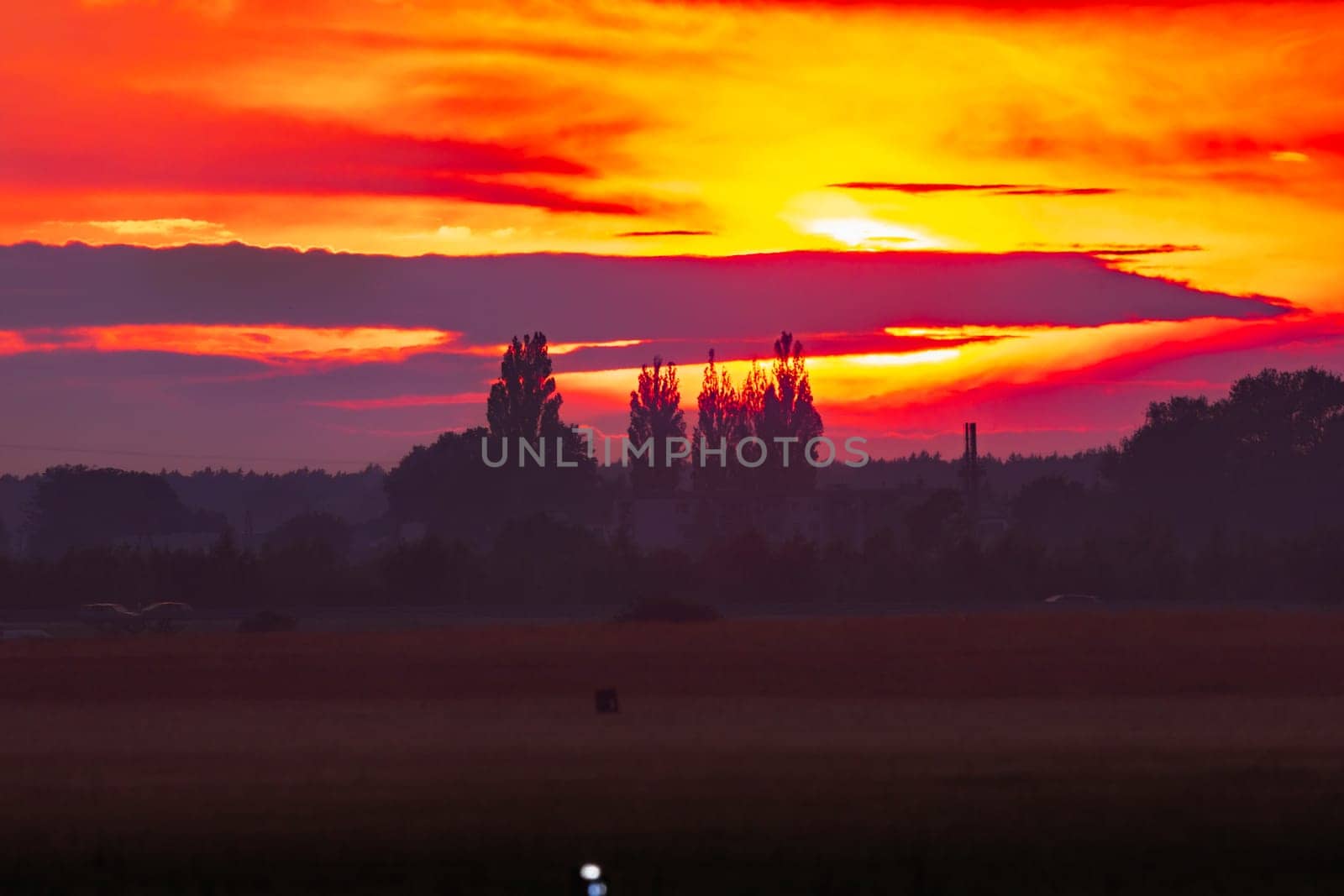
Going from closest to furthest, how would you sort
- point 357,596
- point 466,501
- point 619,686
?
point 619,686
point 357,596
point 466,501

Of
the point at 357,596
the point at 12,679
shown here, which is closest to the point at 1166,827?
the point at 12,679

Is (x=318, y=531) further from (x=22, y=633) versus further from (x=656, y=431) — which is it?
(x=22, y=633)

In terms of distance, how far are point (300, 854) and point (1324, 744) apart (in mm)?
16665

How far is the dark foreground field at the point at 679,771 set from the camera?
55.8 feet

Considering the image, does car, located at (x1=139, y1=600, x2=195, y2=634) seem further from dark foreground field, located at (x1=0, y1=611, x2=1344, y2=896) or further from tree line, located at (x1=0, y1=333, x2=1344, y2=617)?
dark foreground field, located at (x1=0, y1=611, x2=1344, y2=896)

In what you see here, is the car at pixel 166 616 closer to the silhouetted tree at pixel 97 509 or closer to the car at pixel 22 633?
the car at pixel 22 633

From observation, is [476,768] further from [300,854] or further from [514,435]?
[514,435]

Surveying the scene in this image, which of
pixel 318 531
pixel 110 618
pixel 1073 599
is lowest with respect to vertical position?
pixel 1073 599

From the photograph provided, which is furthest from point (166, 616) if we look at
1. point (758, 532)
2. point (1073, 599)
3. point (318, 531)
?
point (318, 531)

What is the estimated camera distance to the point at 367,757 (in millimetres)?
26969

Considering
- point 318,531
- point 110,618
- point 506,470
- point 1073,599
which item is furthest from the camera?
point 318,531

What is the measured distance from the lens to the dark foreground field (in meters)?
17.0

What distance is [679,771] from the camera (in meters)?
24.2

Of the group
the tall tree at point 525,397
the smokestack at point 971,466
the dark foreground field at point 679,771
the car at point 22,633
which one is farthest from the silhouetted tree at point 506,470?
the dark foreground field at point 679,771
